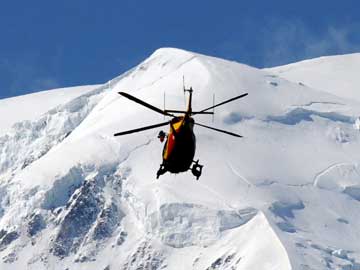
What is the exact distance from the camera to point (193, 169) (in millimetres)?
97750

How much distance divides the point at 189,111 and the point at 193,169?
452 centimetres

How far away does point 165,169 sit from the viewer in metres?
97.6

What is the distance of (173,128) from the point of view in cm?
9625

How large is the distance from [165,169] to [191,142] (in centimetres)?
326

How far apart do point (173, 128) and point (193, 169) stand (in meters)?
3.41

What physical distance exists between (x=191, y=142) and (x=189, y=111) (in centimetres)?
205

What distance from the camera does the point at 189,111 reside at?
3757 inches

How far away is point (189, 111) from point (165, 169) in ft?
15.4

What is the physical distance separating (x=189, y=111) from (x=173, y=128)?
1738 mm

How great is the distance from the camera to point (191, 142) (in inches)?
3760
